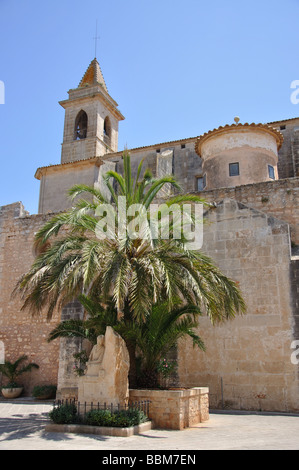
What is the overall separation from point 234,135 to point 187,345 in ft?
28.2

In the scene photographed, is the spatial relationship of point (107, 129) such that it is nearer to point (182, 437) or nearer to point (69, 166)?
point (69, 166)

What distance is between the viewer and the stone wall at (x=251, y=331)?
1219 cm

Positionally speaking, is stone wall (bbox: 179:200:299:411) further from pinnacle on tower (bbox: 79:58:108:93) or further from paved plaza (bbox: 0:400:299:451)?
pinnacle on tower (bbox: 79:58:108:93)

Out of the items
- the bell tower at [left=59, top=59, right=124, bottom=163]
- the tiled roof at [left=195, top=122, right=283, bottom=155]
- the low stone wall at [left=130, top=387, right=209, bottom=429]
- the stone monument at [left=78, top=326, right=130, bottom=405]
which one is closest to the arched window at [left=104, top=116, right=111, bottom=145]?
the bell tower at [left=59, top=59, right=124, bottom=163]

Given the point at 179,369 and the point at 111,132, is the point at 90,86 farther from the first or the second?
the point at 179,369

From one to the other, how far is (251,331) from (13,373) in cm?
932

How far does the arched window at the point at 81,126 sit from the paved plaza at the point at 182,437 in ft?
82.6

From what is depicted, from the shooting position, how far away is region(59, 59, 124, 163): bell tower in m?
31.5

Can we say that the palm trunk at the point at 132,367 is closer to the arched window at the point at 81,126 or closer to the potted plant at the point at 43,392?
the potted plant at the point at 43,392

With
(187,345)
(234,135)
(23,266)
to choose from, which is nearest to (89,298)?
(187,345)

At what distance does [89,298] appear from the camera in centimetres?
1069

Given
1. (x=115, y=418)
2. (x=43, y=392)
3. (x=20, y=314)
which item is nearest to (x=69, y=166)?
(x=20, y=314)

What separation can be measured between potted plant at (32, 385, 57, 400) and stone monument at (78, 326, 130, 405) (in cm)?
697

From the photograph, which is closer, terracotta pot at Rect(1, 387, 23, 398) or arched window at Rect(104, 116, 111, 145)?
terracotta pot at Rect(1, 387, 23, 398)
